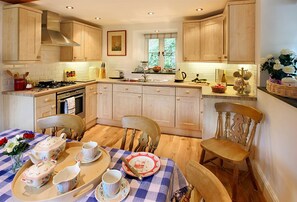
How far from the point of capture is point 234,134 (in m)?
2.55

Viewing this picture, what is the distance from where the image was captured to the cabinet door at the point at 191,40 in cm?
409

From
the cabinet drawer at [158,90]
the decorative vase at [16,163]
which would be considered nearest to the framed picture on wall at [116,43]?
the cabinet drawer at [158,90]

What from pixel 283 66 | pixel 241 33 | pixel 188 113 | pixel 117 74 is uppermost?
pixel 241 33

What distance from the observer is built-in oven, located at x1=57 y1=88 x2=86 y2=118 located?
3.50 metres

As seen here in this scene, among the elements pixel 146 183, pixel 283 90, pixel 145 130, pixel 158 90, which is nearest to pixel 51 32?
Answer: pixel 158 90

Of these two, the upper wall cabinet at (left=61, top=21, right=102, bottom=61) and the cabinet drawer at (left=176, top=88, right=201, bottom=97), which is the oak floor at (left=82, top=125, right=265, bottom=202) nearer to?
the cabinet drawer at (left=176, top=88, right=201, bottom=97)

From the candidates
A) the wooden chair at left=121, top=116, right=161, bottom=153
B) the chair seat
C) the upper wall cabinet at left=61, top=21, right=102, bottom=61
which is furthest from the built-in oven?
the chair seat

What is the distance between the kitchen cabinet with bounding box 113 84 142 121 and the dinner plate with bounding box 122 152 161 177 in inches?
113

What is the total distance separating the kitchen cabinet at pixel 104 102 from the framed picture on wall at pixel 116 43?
1.05 meters

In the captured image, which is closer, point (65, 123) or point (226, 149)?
point (65, 123)

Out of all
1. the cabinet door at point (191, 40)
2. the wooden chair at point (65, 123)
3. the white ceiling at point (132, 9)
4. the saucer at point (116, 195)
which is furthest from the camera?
the cabinet door at point (191, 40)

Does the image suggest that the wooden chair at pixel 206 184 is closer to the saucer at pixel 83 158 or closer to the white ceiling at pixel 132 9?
the saucer at pixel 83 158

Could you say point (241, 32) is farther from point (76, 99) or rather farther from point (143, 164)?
point (76, 99)

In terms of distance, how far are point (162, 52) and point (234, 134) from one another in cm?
295
